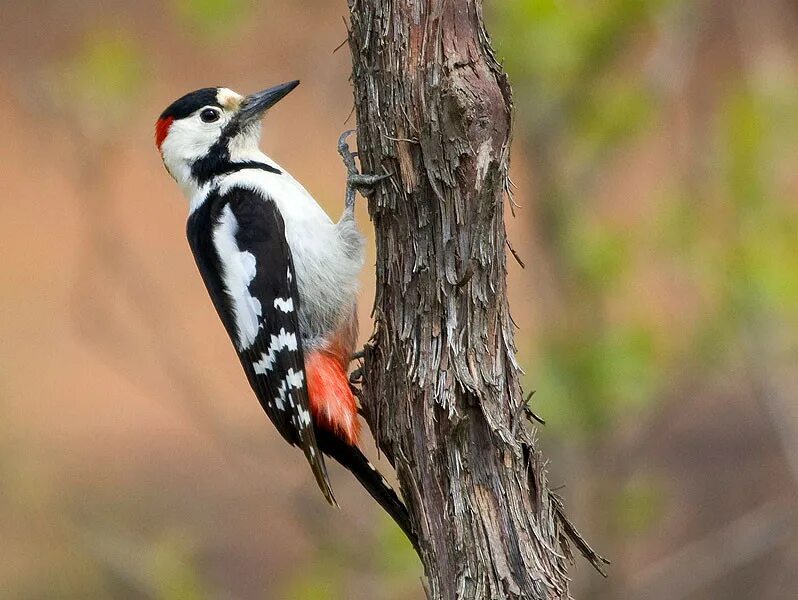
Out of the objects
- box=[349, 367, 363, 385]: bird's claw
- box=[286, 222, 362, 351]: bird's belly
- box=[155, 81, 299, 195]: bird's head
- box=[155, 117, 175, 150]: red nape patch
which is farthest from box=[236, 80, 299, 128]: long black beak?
box=[349, 367, 363, 385]: bird's claw

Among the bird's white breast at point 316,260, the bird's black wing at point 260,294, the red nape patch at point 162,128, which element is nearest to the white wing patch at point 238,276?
the bird's black wing at point 260,294

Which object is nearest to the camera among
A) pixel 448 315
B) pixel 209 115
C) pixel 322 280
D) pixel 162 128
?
pixel 448 315

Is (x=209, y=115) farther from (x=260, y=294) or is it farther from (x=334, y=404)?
(x=334, y=404)

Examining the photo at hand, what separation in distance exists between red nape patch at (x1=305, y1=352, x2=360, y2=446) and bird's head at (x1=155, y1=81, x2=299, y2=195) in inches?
35.0

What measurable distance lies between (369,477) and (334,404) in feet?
0.86

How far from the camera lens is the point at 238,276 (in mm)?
3797

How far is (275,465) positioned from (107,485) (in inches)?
99.9

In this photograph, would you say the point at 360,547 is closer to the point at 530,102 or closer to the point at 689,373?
the point at 689,373

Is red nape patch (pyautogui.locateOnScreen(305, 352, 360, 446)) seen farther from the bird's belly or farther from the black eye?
the black eye

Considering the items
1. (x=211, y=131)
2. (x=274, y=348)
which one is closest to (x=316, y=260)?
(x=274, y=348)

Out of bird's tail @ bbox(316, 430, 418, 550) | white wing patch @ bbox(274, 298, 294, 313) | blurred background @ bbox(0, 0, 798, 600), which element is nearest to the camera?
bird's tail @ bbox(316, 430, 418, 550)

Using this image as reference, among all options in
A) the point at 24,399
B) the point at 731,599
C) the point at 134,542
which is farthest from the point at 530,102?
the point at 24,399

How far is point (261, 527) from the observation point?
8680 millimetres

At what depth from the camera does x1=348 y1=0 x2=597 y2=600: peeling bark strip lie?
271 cm
